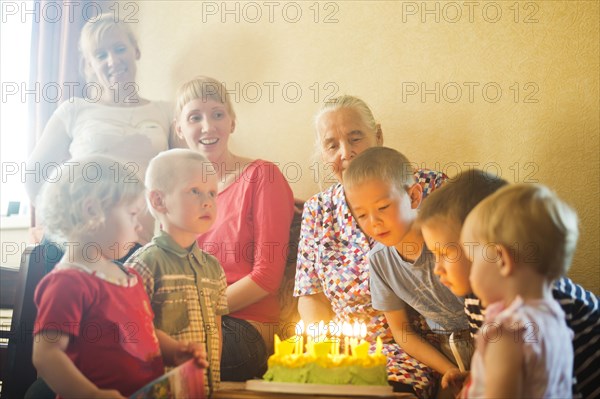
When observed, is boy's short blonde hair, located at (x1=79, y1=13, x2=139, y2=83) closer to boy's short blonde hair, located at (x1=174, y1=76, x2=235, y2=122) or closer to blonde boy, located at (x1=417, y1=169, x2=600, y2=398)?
boy's short blonde hair, located at (x1=174, y1=76, x2=235, y2=122)

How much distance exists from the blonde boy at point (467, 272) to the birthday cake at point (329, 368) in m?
0.25

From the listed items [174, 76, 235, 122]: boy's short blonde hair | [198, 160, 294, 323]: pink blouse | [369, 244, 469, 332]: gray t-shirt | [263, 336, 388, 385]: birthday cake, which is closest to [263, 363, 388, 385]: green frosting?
[263, 336, 388, 385]: birthday cake

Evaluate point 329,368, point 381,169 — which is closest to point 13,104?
point 381,169

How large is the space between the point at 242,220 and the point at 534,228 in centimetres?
92

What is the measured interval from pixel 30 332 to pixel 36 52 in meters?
1.15

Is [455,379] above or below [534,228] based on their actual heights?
below

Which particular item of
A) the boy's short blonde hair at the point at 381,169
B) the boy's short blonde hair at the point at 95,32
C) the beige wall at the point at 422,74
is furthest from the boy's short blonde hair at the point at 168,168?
the boy's short blonde hair at the point at 95,32

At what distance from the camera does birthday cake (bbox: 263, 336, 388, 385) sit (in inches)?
59.3

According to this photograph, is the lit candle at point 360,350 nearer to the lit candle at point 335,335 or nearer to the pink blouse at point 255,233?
the lit candle at point 335,335

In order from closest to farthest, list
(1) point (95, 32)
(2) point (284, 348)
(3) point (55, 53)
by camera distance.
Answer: (2) point (284, 348) → (1) point (95, 32) → (3) point (55, 53)

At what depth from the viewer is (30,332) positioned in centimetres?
152

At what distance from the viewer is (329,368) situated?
1517 millimetres

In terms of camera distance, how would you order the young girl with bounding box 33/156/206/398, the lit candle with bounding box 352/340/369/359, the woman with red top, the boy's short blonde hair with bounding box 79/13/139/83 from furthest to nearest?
the boy's short blonde hair with bounding box 79/13/139/83
the woman with red top
the lit candle with bounding box 352/340/369/359
the young girl with bounding box 33/156/206/398

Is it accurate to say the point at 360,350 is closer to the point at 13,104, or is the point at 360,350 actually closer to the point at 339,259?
the point at 339,259
